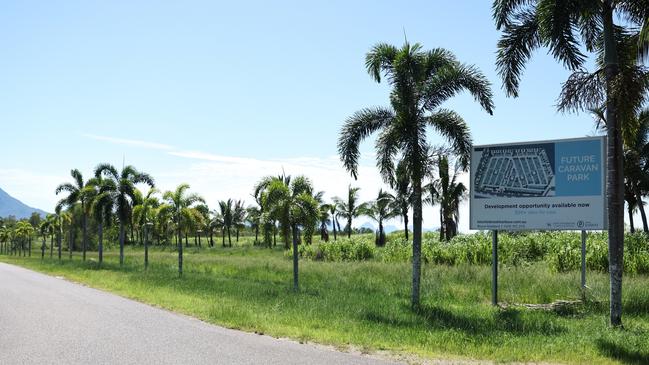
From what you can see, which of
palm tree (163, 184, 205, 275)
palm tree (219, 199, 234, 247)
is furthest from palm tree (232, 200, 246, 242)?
palm tree (163, 184, 205, 275)

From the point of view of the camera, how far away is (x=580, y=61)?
44.8 ft

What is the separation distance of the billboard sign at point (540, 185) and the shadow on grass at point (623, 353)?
7.34 meters

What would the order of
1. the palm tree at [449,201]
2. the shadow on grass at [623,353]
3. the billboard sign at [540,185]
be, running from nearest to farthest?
the shadow on grass at [623,353] < the billboard sign at [540,185] < the palm tree at [449,201]

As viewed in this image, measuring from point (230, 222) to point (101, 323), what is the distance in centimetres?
8963

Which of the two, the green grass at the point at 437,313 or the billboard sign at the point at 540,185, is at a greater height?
the billboard sign at the point at 540,185

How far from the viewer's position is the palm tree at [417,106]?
687 inches

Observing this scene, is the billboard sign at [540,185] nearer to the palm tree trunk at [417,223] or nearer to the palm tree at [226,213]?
the palm tree trunk at [417,223]

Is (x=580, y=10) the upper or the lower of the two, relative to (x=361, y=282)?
upper

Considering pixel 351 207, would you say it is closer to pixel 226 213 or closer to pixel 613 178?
pixel 226 213

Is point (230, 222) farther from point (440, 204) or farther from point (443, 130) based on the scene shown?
point (443, 130)

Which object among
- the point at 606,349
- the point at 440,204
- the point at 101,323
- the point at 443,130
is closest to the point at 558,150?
the point at 443,130

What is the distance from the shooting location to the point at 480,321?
44.2ft

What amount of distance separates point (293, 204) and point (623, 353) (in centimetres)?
1573

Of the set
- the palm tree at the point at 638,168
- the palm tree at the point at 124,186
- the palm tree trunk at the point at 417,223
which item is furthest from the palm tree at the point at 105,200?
the palm tree at the point at 638,168
